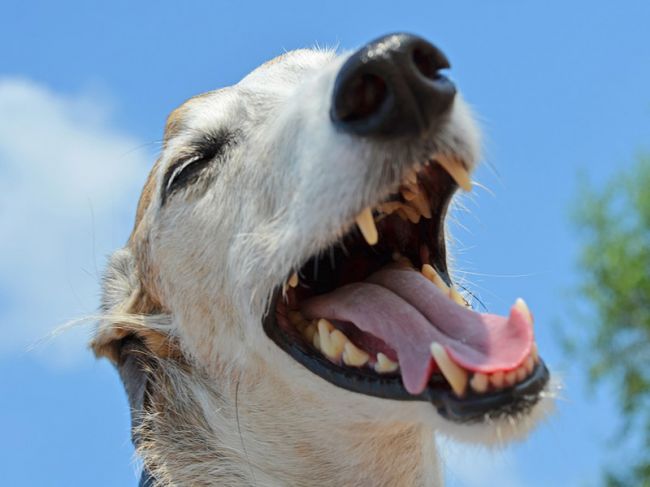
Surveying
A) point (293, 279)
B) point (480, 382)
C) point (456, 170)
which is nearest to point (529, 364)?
point (480, 382)

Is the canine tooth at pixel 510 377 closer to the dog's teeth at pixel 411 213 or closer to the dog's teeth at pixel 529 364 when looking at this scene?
the dog's teeth at pixel 529 364

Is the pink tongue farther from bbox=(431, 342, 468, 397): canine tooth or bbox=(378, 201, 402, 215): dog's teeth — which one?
bbox=(378, 201, 402, 215): dog's teeth

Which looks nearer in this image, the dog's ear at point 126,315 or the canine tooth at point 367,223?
the canine tooth at point 367,223

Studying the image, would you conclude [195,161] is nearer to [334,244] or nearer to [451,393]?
[334,244]

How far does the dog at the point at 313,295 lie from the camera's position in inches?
143

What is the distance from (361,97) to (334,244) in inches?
29.4

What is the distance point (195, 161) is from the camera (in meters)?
5.11

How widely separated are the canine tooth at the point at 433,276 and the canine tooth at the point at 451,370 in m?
0.76

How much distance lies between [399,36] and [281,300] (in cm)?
143

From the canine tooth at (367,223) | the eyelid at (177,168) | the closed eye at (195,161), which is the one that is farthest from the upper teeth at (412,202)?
the eyelid at (177,168)

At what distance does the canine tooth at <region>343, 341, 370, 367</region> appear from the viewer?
4039mm

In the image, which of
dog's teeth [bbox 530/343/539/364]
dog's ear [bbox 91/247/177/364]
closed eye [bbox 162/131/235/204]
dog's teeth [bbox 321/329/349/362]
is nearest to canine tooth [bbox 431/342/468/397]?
dog's teeth [bbox 530/343/539/364]

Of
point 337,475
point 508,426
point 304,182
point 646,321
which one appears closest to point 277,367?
point 337,475

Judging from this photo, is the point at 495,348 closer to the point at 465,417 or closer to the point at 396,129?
the point at 465,417
